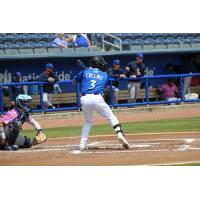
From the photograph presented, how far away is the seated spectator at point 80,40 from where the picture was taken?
68.3 feet

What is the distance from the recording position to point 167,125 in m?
15.1

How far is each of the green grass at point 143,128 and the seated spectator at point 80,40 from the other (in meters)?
5.42

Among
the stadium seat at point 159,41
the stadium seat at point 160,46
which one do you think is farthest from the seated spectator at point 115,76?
the stadium seat at point 159,41

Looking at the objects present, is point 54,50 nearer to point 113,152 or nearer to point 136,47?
point 136,47

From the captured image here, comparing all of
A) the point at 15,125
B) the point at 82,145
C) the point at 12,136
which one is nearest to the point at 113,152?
the point at 82,145

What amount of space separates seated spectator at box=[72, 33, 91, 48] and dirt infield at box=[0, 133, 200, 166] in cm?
854

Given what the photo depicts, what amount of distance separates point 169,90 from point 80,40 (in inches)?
148

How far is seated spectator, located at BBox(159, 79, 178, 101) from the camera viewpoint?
62.8 feet

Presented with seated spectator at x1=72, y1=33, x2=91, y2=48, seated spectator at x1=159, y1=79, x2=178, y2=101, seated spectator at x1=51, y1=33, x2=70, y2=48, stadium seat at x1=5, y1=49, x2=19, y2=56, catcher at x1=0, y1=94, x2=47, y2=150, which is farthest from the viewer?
seated spectator at x1=72, y1=33, x2=91, y2=48

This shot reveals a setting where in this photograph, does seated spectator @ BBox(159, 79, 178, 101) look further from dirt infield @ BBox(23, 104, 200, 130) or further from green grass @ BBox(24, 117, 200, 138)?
green grass @ BBox(24, 117, 200, 138)

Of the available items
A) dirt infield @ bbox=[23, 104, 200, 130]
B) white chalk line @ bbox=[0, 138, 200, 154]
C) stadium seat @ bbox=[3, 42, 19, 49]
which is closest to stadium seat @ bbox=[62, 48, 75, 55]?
stadium seat @ bbox=[3, 42, 19, 49]
